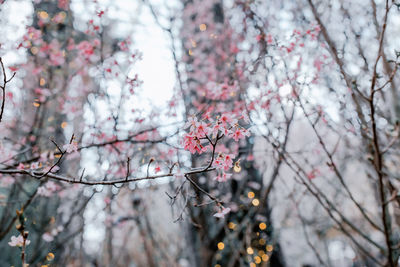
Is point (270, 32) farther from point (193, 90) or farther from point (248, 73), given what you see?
point (193, 90)

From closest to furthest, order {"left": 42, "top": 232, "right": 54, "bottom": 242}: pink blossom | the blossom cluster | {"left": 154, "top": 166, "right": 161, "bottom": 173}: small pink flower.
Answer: the blossom cluster < {"left": 154, "top": 166, "right": 161, "bottom": 173}: small pink flower < {"left": 42, "top": 232, "right": 54, "bottom": 242}: pink blossom

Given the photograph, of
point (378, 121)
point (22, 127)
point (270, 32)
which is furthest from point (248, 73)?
point (22, 127)

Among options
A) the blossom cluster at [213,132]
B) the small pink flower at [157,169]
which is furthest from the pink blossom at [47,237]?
the blossom cluster at [213,132]

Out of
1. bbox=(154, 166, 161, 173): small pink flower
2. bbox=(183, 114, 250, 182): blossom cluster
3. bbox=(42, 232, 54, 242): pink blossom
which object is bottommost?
bbox=(42, 232, 54, 242): pink blossom

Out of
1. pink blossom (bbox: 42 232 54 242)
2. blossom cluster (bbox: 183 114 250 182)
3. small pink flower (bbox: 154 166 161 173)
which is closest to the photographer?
blossom cluster (bbox: 183 114 250 182)

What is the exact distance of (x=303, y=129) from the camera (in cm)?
971

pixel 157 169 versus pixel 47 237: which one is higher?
pixel 157 169

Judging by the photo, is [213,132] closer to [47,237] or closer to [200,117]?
[200,117]

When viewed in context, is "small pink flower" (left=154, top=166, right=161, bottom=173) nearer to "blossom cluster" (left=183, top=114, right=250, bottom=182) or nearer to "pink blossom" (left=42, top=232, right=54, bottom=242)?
"blossom cluster" (left=183, top=114, right=250, bottom=182)

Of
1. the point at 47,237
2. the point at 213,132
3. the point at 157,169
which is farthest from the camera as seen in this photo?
the point at 47,237

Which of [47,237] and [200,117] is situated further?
[47,237]

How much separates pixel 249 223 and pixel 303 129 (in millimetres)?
6396

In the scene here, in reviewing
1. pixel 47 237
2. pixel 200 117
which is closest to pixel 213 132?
pixel 200 117

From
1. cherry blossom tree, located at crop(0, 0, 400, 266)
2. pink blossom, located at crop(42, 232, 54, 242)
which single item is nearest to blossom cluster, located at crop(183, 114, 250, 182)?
cherry blossom tree, located at crop(0, 0, 400, 266)
